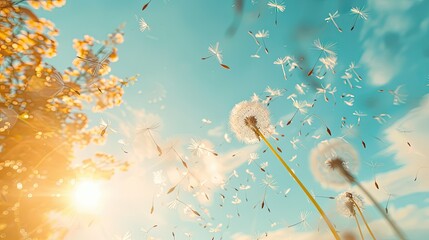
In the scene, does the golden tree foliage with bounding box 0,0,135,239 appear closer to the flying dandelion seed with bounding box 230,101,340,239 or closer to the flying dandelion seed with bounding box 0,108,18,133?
the flying dandelion seed with bounding box 0,108,18,133

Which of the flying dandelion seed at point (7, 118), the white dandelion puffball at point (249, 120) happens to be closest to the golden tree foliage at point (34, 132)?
the flying dandelion seed at point (7, 118)

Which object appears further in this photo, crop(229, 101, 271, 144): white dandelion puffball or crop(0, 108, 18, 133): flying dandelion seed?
crop(0, 108, 18, 133): flying dandelion seed

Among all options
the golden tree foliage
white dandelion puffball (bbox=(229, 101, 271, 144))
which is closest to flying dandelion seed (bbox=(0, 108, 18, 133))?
the golden tree foliage

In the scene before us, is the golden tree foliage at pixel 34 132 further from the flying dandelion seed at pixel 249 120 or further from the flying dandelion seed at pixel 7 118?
the flying dandelion seed at pixel 249 120

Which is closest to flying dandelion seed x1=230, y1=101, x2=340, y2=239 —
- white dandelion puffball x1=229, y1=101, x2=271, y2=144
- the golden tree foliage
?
white dandelion puffball x1=229, y1=101, x2=271, y2=144

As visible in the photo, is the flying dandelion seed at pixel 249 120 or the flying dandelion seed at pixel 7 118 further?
the flying dandelion seed at pixel 7 118

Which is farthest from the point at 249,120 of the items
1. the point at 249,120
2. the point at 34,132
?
the point at 34,132

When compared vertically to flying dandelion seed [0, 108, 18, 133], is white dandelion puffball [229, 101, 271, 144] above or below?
above

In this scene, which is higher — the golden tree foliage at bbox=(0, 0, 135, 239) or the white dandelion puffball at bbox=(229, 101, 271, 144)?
the white dandelion puffball at bbox=(229, 101, 271, 144)

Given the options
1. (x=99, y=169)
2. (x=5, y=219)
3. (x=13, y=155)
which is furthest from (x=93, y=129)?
(x=5, y=219)
